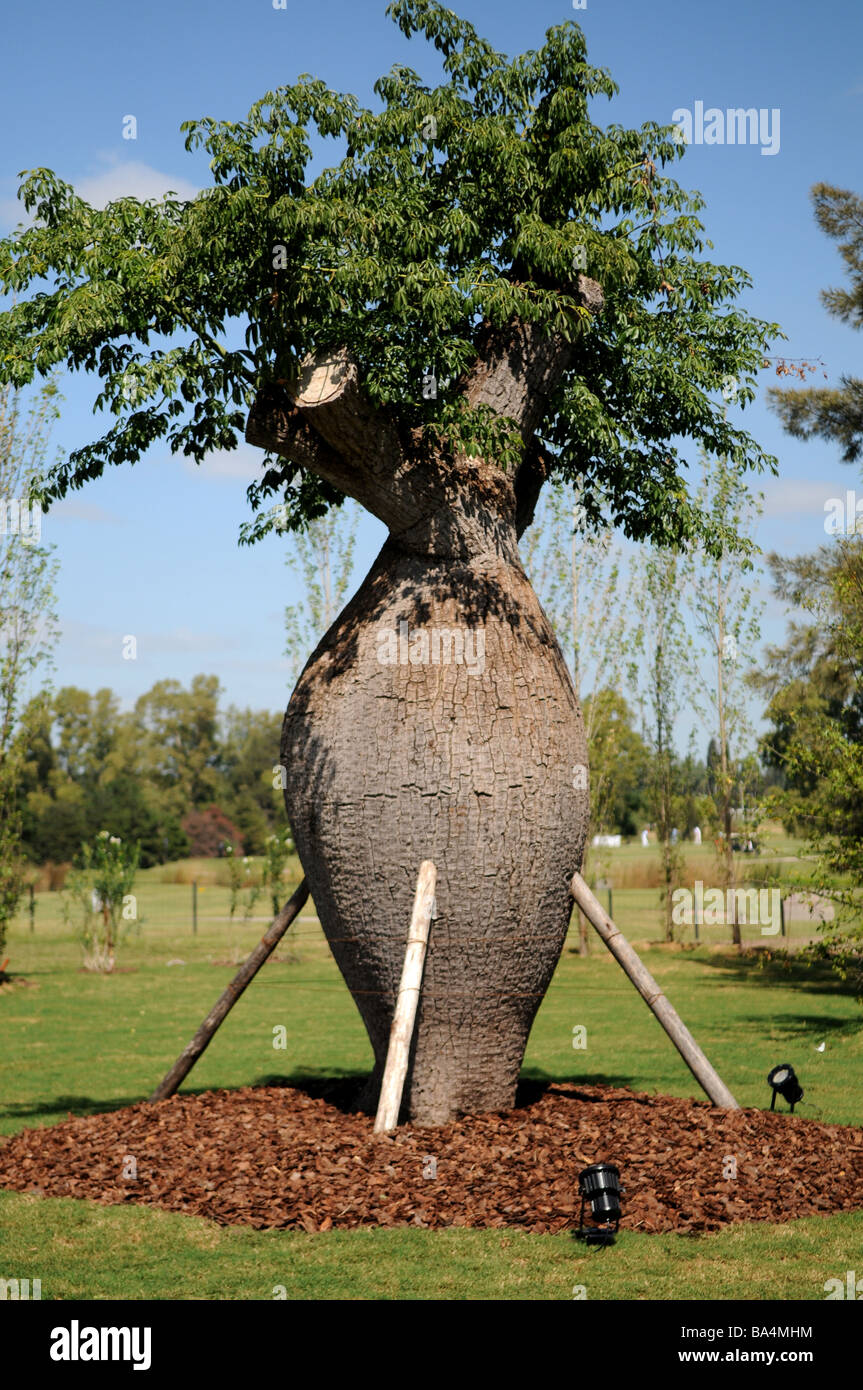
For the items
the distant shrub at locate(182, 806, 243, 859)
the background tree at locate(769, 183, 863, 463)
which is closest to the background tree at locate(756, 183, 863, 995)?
the background tree at locate(769, 183, 863, 463)

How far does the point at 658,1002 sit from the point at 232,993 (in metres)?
2.99

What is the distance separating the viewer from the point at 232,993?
8.98 meters

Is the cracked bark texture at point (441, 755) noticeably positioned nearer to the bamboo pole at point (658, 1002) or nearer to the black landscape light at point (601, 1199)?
the bamboo pole at point (658, 1002)

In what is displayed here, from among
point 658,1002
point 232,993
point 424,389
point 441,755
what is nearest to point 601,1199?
point 658,1002

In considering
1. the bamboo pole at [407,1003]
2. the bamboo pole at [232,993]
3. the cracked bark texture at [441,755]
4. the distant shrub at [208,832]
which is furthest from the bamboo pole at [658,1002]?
the distant shrub at [208,832]

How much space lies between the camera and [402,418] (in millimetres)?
8422

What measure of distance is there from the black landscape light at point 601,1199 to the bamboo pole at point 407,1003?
146 centimetres

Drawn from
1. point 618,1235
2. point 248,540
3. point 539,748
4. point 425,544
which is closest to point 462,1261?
point 618,1235

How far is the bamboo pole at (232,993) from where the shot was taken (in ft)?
29.4

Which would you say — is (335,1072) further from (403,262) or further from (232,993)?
(403,262)

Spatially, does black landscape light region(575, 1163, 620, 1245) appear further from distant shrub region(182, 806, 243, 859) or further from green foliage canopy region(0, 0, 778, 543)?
distant shrub region(182, 806, 243, 859)

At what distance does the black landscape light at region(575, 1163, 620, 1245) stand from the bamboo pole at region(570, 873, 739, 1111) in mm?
2009
